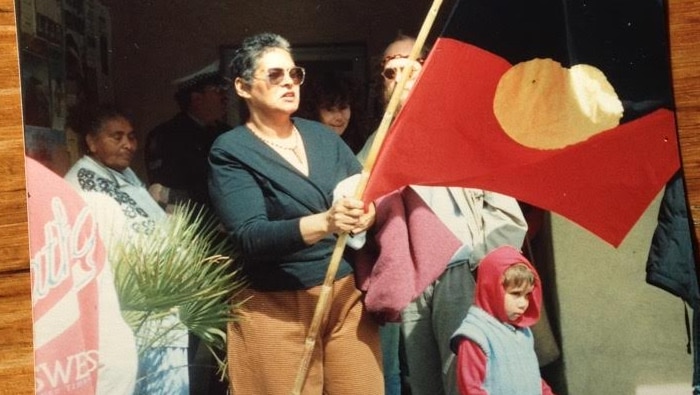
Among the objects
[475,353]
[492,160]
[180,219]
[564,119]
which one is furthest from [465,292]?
[180,219]

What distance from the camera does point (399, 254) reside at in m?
2.92

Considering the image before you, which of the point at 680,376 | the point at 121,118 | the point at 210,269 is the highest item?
the point at 121,118

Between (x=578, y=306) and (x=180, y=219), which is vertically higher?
(x=180, y=219)

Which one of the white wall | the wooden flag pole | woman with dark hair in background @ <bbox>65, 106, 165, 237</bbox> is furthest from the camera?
the white wall

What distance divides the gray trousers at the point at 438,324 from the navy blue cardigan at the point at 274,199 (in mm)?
238

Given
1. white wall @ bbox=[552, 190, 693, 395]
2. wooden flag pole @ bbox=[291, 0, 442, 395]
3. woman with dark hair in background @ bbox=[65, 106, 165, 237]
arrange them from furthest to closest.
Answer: white wall @ bbox=[552, 190, 693, 395] < woman with dark hair in background @ bbox=[65, 106, 165, 237] < wooden flag pole @ bbox=[291, 0, 442, 395]

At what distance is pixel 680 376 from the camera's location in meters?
3.13

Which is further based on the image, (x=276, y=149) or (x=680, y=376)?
(x=680, y=376)

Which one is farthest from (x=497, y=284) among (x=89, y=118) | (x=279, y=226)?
(x=89, y=118)

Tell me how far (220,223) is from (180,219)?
12 centimetres

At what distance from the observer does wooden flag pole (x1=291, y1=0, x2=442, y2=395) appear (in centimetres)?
287

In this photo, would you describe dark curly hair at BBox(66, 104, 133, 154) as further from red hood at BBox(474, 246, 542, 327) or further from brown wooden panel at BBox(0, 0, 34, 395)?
red hood at BBox(474, 246, 542, 327)

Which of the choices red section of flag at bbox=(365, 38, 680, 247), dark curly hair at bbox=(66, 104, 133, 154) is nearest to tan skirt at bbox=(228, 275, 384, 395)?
red section of flag at bbox=(365, 38, 680, 247)

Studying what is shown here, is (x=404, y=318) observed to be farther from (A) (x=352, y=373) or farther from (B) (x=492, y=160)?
(B) (x=492, y=160)
